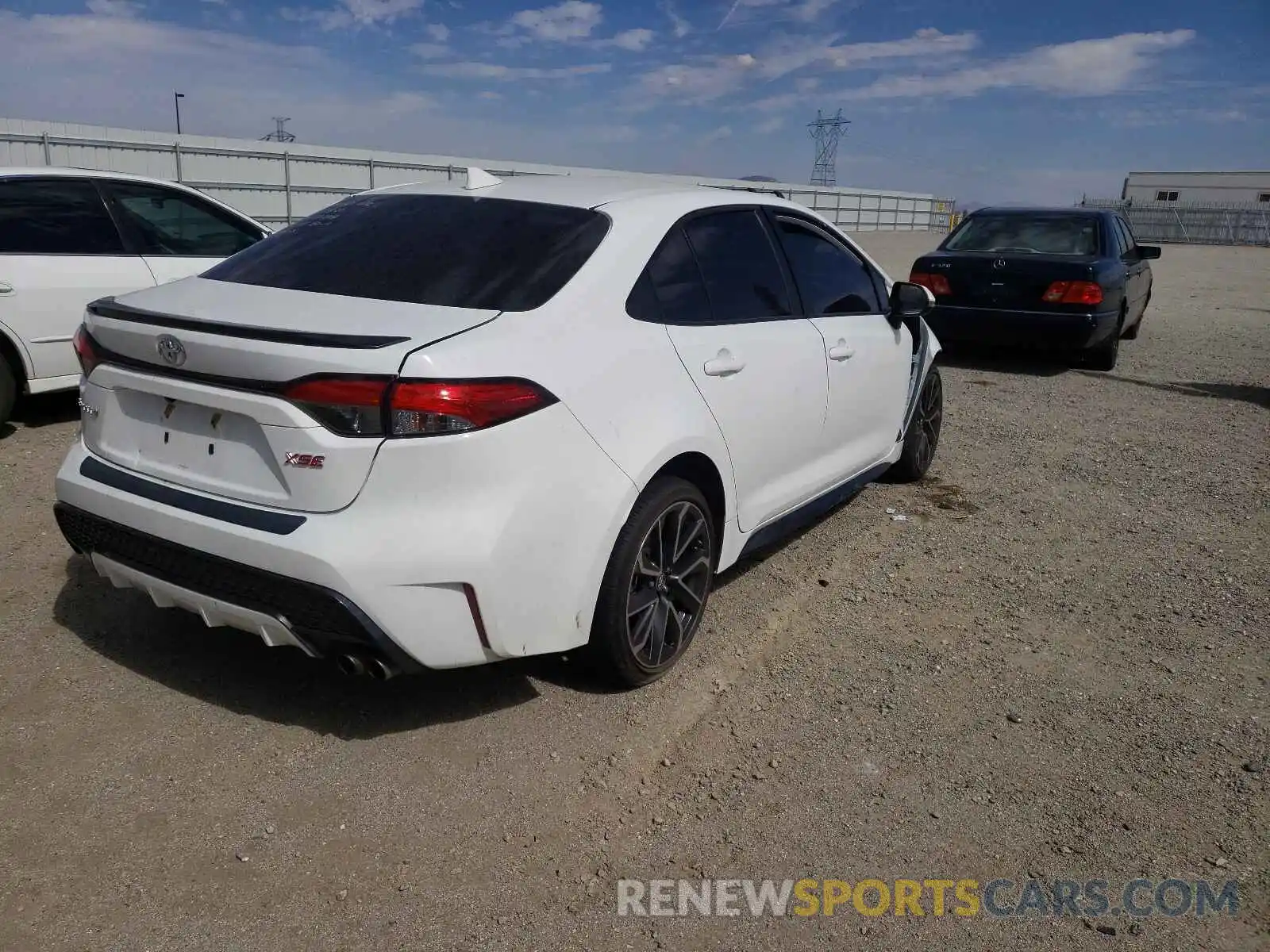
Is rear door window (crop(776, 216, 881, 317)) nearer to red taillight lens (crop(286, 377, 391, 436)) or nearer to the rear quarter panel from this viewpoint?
the rear quarter panel

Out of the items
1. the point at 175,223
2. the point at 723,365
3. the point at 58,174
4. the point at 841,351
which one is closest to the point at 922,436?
the point at 841,351

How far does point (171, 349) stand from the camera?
111 inches

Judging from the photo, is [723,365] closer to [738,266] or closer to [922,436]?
[738,266]

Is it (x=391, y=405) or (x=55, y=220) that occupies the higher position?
(x=55, y=220)

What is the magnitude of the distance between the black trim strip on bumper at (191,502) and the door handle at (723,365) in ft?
A: 4.76

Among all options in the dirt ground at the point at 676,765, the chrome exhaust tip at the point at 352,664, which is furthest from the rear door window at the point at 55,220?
the chrome exhaust tip at the point at 352,664

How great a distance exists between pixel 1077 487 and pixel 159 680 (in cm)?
498

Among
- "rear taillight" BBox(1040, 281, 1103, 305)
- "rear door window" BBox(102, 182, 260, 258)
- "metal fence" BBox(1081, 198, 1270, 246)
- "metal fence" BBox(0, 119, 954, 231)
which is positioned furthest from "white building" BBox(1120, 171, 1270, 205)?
"rear door window" BBox(102, 182, 260, 258)

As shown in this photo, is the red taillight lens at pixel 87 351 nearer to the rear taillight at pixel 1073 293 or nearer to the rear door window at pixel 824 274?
the rear door window at pixel 824 274

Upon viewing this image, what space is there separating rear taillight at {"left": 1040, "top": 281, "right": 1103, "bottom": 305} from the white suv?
6.95m

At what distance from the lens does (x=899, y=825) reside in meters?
2.77

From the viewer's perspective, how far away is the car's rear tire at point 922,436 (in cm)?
566

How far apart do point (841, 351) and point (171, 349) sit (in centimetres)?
268

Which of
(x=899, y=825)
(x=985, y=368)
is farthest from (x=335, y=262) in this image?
(x=985, y=368)
